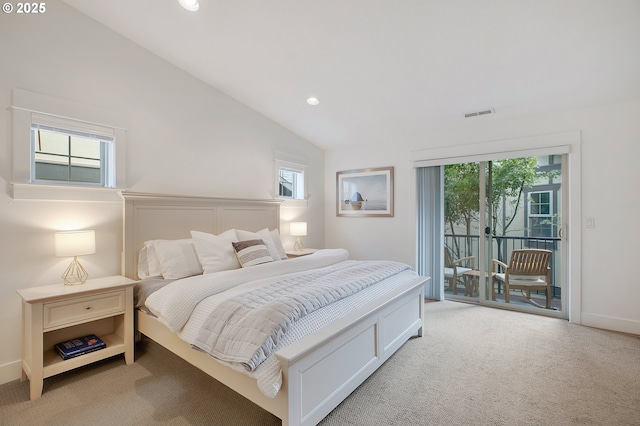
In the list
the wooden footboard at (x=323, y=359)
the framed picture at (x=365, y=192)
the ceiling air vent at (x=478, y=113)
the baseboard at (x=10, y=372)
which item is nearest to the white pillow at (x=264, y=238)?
the wooden footboard at (x=323, y=359)

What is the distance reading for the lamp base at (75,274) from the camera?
102 inches

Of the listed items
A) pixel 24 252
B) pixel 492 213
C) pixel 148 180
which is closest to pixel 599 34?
pixel 492 213

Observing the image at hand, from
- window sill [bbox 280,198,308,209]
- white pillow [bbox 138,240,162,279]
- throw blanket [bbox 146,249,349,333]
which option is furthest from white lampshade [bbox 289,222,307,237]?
white pillow [bbox 138,240,162,279]

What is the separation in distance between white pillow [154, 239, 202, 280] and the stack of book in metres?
0.69

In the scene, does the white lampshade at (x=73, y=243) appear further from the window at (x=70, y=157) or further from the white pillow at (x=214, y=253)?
the white pillow at (x=214, y=253)

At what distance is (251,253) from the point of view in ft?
10.2

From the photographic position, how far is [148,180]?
3.15 meters

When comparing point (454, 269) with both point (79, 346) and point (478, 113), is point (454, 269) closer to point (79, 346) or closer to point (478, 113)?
point (478, 113)

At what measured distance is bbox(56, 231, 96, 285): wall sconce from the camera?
2.35m

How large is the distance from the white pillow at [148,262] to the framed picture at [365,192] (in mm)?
2934

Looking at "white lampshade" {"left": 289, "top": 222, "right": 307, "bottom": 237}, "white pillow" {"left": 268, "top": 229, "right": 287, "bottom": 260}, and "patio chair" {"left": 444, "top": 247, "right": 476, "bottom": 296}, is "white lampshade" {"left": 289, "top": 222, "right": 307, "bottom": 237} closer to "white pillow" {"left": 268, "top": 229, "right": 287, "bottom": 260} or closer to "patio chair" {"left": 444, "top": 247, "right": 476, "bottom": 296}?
"white pillow" {"left": 268, "top": 229, "right": 287, "bottom": 260}

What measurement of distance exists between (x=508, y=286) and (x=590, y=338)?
3.38ft

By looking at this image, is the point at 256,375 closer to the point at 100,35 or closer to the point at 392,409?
the point at 392,409

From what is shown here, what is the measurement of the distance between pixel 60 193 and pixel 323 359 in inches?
99.7
